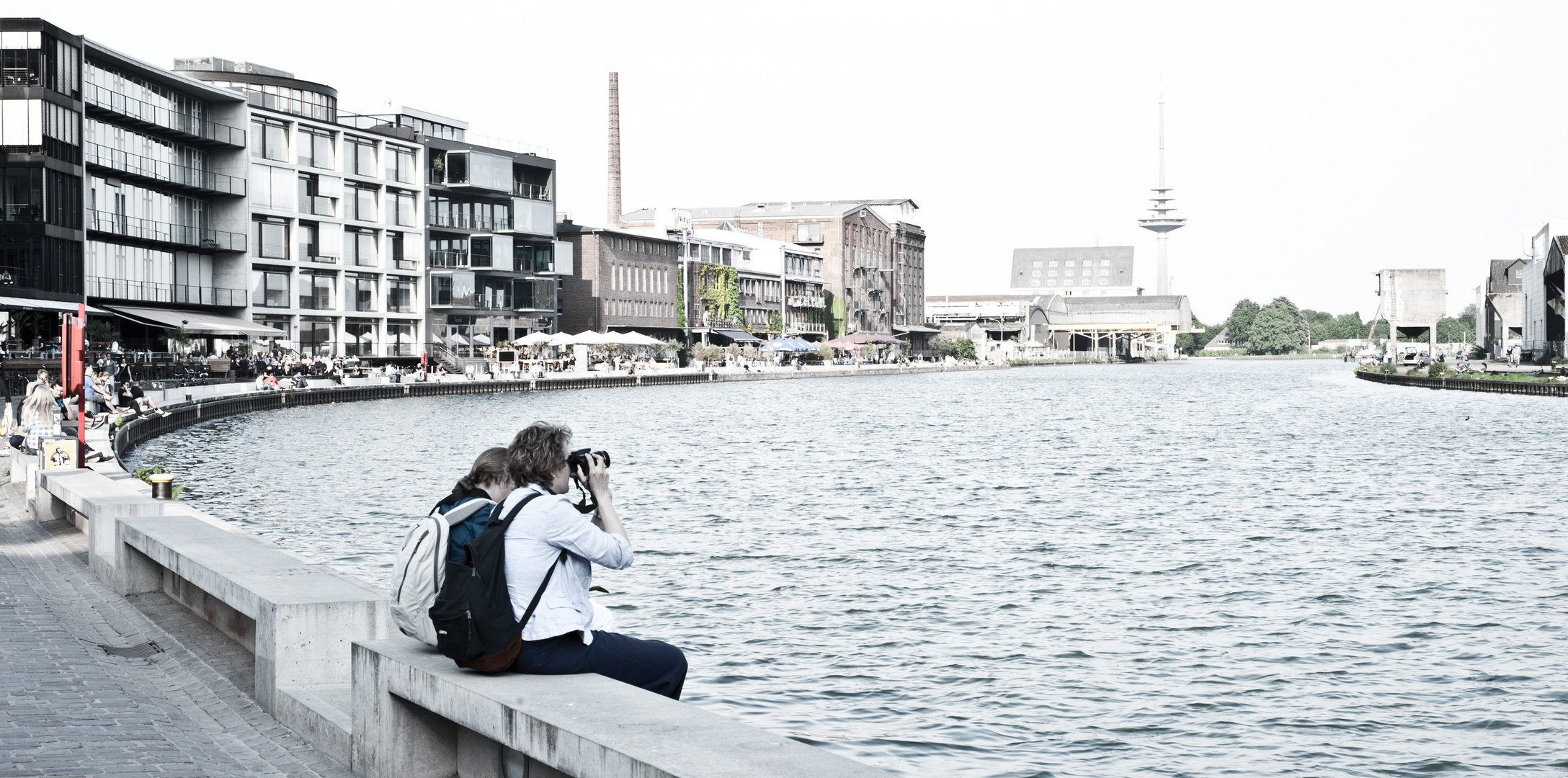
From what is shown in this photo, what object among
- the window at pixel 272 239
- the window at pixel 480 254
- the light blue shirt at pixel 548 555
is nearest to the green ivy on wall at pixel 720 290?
the window at pixel 480 254

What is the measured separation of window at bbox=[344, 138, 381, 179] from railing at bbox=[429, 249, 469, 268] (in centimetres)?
756

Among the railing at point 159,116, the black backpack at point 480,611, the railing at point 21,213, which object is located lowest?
the black backpack at point 480,611

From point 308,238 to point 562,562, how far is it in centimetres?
8617

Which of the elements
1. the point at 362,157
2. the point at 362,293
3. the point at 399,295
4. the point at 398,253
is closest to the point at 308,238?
the point at 362,293

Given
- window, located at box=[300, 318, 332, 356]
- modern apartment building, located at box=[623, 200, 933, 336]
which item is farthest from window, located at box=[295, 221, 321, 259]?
modern apartment building, located at box=[623, 200, 933, 336]

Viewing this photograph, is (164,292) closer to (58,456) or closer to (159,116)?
(159,116)

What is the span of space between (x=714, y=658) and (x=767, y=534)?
10.4 metres

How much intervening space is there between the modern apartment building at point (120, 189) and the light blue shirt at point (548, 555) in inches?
2099

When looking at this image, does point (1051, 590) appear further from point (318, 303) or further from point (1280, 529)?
point (318, 303)

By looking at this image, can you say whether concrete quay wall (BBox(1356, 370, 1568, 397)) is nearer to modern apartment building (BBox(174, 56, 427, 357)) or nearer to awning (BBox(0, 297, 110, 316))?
modern apartment building (BBox(174, 56, 427, 357))

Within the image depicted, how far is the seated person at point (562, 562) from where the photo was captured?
6695 millimetres

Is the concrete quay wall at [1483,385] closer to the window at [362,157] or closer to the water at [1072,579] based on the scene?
the water at [1072,579]

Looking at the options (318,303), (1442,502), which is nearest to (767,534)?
(1442,502)

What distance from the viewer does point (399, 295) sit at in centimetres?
9569
